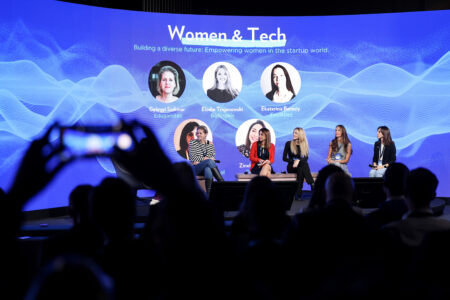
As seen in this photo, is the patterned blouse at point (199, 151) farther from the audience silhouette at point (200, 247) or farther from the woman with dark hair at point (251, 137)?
the audience silhouette at point (200, 247)

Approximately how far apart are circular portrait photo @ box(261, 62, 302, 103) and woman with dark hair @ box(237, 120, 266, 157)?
22.2 inches

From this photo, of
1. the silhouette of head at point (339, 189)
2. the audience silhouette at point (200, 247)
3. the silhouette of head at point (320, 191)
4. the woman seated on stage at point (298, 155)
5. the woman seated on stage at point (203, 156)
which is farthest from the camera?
the woman seated on stage at point (298, 155)

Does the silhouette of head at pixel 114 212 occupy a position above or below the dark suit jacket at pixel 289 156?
above

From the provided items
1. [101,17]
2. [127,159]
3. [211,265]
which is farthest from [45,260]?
[101,17]

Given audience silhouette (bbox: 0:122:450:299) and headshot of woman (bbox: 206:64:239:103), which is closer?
audience silhouette (bbox: 0:122:450:299)

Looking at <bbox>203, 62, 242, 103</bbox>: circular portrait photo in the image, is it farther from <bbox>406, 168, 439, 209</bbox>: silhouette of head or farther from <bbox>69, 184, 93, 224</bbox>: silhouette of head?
<bbox>406, 168, 439, 209</bbox>: silhouette of head

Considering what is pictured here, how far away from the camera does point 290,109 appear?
9.49 m

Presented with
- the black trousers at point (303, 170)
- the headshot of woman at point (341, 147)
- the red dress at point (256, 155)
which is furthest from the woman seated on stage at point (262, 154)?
the headshot of woman at point (341, 147)

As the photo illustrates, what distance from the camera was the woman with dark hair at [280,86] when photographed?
31.2ft

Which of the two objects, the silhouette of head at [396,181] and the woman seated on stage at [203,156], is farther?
the woman seated on stage at [203,156]

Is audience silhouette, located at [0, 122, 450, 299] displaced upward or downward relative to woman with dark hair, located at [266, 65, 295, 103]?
downward

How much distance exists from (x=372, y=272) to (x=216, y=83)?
807 centimetres

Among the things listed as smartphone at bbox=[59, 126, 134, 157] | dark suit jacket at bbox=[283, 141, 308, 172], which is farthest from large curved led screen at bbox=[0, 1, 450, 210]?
smartphone at bbox=[59, 126, 134, 157]

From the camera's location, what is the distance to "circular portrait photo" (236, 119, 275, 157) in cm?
940
